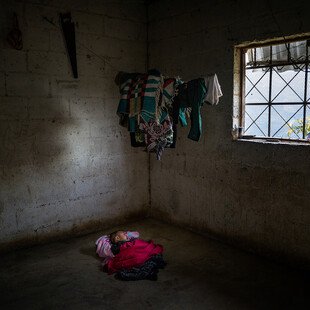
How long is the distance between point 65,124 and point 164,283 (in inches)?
87.8

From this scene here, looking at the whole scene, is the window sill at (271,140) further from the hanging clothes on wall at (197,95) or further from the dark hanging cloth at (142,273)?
the dark hanging cloth at (142,273)

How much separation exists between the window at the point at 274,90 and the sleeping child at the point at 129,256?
66.6 inches

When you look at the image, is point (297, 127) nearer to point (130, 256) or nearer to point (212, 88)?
point (212, 88)

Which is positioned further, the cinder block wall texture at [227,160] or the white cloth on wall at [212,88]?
the cinder block wall texture at [227,160]

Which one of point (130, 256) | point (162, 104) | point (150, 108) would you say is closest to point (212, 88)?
point (162, 104)

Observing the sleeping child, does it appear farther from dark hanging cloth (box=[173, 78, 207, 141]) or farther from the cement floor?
dark hanging cloth (box=[173, 78, 207, 141])

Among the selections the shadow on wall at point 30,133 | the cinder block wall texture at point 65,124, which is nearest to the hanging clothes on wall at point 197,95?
the cinder block wall texture at point 65,124

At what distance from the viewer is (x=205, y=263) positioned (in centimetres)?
359

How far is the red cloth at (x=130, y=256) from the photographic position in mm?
3385

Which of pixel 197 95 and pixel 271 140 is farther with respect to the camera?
Answer: pixel 271 140

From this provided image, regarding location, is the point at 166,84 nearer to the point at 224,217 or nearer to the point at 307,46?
the point at 307,46

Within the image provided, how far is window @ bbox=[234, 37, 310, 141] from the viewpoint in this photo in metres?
3.36

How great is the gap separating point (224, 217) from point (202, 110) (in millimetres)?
1352

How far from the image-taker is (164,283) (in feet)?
10.5
